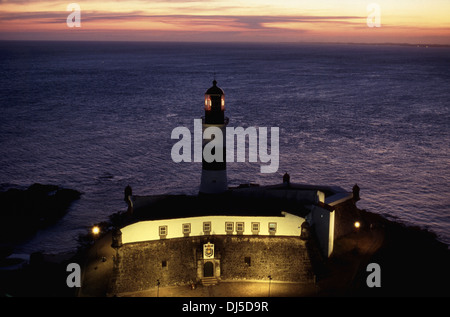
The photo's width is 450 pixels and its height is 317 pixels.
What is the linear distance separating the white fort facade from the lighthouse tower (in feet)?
0.84

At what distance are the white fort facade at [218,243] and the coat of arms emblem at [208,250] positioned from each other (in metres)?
0.06

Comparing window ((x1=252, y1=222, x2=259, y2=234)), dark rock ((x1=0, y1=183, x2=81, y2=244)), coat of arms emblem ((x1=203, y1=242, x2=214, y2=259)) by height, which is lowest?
dark rock ((x1=0, y1=183, x2=81, y2=244))

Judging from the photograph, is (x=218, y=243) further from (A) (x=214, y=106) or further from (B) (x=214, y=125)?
(A) (x=214, y=106)

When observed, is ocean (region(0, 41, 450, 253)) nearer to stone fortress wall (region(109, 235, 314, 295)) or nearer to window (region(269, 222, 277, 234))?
stone fortress wall (region(109, 235, 314, 295))

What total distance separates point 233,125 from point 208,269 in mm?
60095

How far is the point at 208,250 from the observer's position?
96.9 feet

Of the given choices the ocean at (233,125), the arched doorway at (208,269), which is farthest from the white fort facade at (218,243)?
the ocean at (233,125)

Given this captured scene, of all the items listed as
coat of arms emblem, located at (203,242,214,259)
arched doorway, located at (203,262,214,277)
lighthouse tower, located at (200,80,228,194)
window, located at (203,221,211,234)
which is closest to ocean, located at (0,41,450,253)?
lighthouse tower, located at (200,80,228,194)

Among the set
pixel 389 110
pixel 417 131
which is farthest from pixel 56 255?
pixel 389 110

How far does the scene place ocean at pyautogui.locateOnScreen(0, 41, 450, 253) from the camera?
174 feet

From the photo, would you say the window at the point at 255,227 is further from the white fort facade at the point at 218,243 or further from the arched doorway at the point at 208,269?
the arched doorway at the point at 208,269

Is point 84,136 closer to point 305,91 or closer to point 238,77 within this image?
point 305,91

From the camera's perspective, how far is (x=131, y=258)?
95.1ft

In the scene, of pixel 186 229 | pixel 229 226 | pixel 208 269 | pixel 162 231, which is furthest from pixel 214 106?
pixel 208 269
